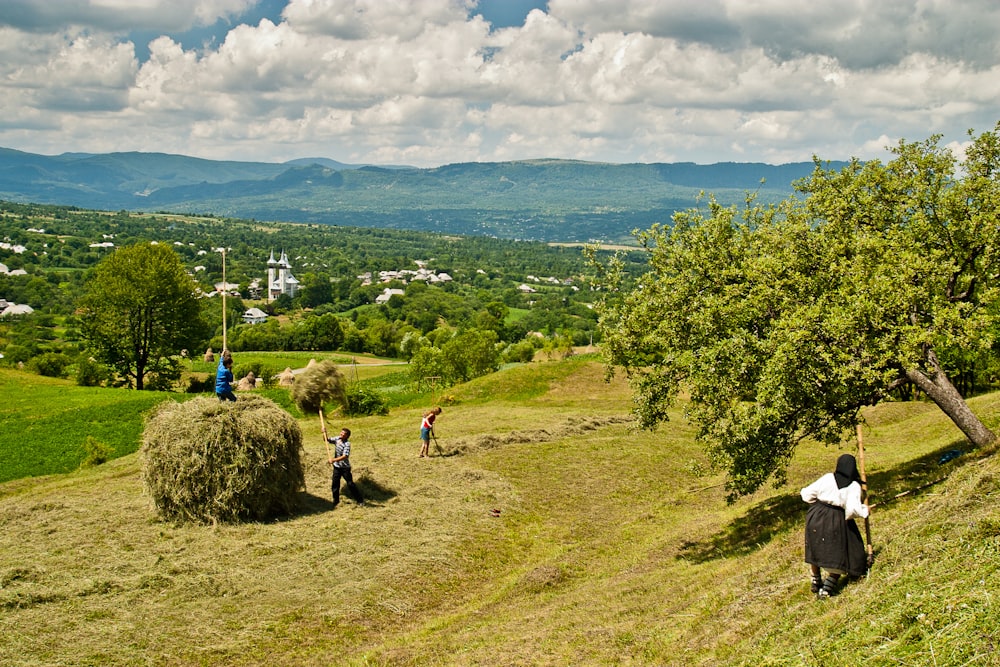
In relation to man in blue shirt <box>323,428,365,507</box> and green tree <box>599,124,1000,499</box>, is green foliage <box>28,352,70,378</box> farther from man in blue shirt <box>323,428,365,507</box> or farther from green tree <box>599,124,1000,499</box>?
green tree <box>599,124,1000,499</box>

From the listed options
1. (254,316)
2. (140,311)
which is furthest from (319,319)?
(140,311)

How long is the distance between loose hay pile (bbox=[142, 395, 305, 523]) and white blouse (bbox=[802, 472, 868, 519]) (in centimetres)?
1203

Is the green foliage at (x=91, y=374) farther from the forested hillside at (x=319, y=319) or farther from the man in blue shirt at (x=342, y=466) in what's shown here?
the man in blue shirt at (x=342, y=466)

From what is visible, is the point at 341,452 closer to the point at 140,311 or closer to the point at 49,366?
the point at 140,311

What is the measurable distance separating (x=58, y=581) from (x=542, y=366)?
32974mm

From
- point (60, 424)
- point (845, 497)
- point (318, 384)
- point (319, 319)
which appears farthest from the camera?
point (319, 319)

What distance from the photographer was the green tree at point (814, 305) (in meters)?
12.1

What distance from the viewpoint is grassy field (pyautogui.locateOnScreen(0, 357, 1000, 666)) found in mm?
8484

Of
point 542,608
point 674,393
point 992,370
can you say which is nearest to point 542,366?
point 992,370

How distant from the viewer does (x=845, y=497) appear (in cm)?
910

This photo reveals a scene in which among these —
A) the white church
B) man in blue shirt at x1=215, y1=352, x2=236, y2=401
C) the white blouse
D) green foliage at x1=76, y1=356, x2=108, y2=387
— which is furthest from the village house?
the white blouse

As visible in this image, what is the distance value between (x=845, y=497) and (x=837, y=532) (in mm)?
489

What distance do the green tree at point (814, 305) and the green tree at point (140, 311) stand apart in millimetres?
41673

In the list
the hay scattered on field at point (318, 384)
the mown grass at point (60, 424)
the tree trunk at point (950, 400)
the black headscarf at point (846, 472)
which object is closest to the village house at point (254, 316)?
the mown grass at point (60, 424)
